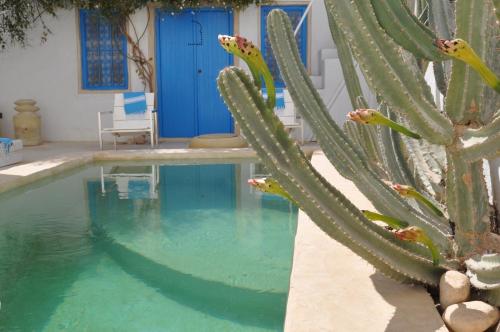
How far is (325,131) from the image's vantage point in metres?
2.04

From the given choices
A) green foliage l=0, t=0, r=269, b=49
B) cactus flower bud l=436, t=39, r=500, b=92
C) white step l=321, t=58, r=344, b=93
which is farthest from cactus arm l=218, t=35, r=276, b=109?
green foliage l=0, t=0, r=269, b=49

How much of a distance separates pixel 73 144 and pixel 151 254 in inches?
251

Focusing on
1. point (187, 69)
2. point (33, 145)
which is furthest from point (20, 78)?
point (187, 69)

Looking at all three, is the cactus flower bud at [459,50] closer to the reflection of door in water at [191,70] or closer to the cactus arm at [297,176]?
the cactus arm at [297,176]

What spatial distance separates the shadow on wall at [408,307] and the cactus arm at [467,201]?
9.6 inches

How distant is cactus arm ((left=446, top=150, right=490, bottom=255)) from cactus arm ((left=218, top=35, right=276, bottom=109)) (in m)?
0.60

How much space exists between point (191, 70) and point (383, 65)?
27.5ft

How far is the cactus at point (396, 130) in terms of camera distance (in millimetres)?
1601

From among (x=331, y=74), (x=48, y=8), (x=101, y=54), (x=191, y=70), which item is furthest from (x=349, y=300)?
(x=48, y=8)

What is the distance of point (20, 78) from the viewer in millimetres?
9828

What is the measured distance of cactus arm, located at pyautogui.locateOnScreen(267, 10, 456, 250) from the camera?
2.02 metres

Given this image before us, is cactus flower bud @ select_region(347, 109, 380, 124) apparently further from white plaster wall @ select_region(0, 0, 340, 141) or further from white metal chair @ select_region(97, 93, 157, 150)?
white plaster wall @ select_region(0, 0, 340, 141)

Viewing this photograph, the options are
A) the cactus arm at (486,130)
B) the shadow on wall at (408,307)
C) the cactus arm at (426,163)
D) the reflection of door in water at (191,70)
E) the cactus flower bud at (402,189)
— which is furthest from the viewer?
the reflection of door in water at (191,70)

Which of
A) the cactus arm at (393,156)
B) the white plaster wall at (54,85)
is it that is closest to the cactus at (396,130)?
the cactus arm at (393,156)
